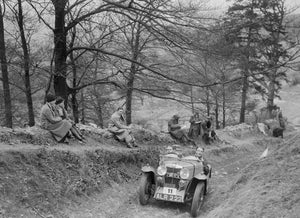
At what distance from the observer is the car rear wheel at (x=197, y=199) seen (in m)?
8.23

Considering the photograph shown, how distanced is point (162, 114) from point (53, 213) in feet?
109

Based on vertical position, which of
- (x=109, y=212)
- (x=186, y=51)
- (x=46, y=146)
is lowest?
(x=109, y=212)

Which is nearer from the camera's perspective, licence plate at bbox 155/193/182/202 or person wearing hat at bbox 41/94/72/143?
licence plate at bbox 155/193/182/202

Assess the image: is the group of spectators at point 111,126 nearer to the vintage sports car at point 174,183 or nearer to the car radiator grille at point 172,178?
the vintage sports car at point 174,183

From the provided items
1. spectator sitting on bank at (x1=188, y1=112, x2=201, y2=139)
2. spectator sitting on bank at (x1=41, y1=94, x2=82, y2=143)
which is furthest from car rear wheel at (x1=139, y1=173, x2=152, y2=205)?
spectator sitting on bank at (x1=188, y1=112, x2=201, y2=139)

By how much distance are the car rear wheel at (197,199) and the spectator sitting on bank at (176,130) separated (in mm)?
7506

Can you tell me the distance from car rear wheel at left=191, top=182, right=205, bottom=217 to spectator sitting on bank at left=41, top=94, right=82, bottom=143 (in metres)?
4.43

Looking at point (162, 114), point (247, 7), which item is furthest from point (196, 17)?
point (162, 114)

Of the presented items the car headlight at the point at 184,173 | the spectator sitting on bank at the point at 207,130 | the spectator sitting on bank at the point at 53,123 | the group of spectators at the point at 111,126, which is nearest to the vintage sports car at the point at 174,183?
the car headlight at the point at 184,173

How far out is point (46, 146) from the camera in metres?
10.1

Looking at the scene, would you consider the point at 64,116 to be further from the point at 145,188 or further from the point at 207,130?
the point at 207,130

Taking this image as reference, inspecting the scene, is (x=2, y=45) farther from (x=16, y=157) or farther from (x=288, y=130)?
(x=288, y=130)

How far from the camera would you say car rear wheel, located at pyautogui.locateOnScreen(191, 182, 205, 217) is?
823cm

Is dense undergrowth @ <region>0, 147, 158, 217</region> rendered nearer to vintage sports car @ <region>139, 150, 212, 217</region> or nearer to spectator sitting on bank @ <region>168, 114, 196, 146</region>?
vintage sports car @ <region>139, 150, 212, 217</region>
